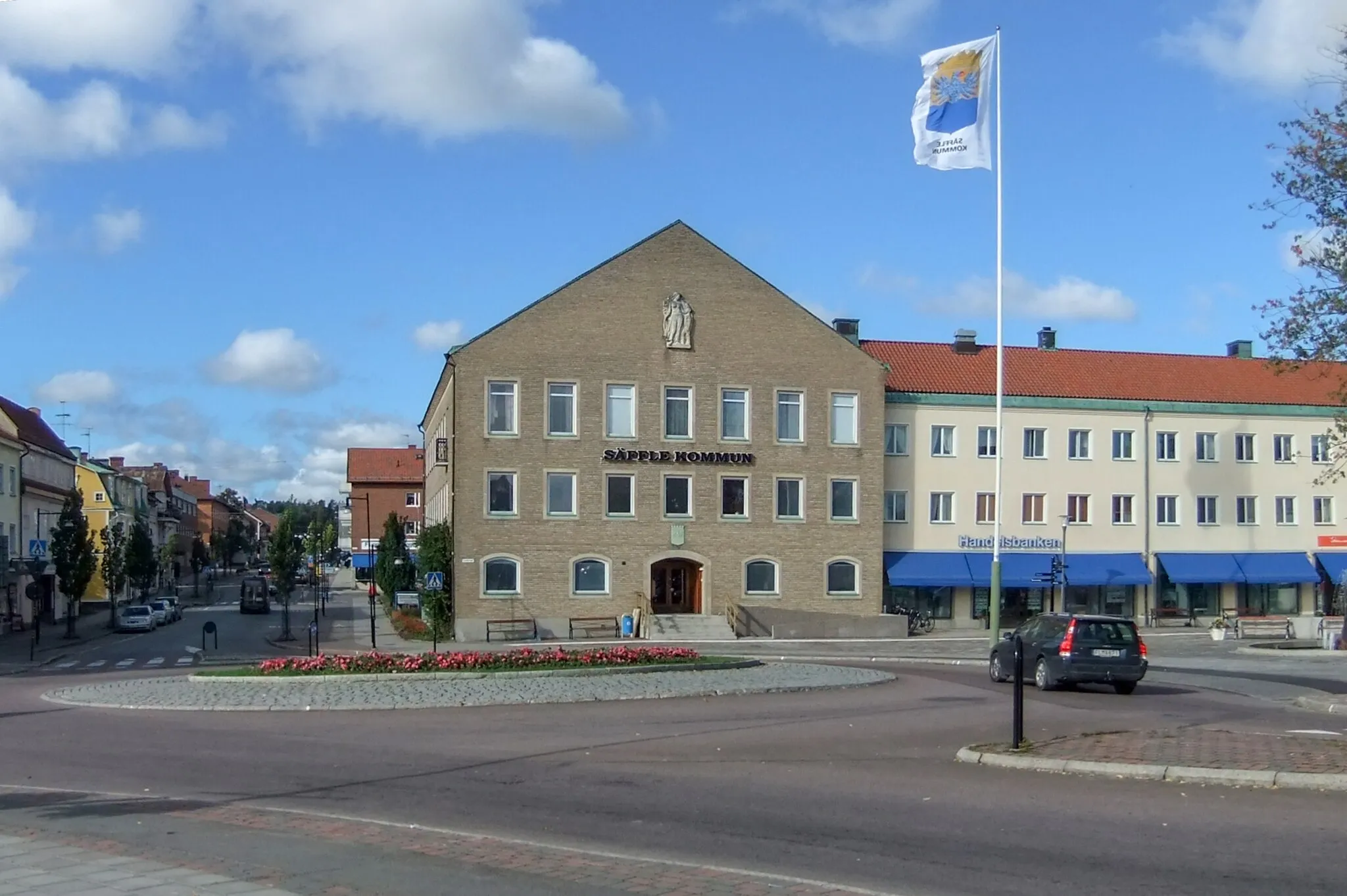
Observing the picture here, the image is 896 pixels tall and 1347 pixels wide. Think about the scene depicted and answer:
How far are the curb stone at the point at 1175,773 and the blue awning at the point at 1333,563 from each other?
176 ft

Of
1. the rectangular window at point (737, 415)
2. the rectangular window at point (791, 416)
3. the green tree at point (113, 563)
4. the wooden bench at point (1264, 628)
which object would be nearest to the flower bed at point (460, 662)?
the rectangular window at point (737, 415)

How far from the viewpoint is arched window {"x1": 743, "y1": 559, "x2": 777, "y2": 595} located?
180 feet

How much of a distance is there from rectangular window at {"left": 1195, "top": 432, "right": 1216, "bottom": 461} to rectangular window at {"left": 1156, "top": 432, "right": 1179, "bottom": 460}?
121 cm

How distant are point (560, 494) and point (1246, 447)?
31.3 meters

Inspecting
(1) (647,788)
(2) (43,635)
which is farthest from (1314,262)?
(2) (43,635)

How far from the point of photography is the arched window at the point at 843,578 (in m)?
55.6

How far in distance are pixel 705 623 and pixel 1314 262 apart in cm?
3677

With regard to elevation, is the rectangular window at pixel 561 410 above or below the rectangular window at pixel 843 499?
above

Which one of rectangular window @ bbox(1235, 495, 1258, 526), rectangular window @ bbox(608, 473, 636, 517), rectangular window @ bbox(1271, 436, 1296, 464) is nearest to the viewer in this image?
rectangular window @ bbox(608, 473, 636, 517)

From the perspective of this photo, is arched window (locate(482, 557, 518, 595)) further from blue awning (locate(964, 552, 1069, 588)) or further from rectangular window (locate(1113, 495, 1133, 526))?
rectangular window (locate(1113, 495, 1133, 526))

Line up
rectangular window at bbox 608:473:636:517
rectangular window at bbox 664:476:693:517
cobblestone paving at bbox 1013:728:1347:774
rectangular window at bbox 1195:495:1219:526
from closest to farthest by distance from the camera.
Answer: cobblestone paving at bbox 1013:728:1347:774, rectangular window at bbox 608:473:636:517, rectangular window at bbox 664:476:693:517, rectangular window at bbox 1195:495:1219:526

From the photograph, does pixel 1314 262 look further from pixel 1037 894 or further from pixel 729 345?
pixel 729 345

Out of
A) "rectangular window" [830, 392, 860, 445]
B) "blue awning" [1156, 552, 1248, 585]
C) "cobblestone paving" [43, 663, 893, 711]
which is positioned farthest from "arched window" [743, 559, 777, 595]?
"cobblestone paving" [43, 663, 893, 711]

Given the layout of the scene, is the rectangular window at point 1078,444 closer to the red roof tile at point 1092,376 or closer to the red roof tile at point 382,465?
the red roof tile at point 1092,376
